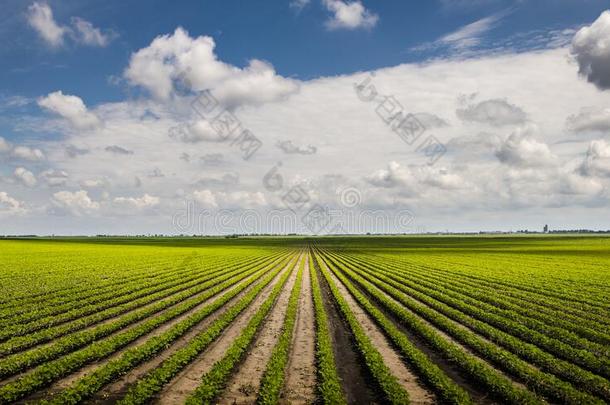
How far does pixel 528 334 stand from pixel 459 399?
8444 mm

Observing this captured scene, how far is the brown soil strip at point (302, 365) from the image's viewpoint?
38.4 feet

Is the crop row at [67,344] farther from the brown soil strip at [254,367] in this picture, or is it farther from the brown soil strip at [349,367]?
the brown soil strip at [349,367]

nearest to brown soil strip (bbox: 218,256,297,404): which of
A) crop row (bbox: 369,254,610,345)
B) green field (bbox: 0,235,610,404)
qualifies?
green field (bbox: 0,235,610,404)

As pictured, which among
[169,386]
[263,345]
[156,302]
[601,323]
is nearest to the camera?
[169,386]

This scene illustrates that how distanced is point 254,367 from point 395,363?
16.2ft

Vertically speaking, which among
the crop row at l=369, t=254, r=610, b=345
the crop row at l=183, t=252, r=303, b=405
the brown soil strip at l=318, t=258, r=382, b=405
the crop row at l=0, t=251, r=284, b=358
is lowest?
the brown soil strip at l=318, t=258, r=382, b=405

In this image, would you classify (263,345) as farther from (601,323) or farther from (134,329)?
(601,323)

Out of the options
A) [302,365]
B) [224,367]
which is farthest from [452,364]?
[224,367]

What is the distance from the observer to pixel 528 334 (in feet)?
58.3

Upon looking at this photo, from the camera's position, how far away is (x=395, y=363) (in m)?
A: 14.4

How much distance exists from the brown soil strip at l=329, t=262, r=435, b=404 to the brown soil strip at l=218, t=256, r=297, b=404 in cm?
417

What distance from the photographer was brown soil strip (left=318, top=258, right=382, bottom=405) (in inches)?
464

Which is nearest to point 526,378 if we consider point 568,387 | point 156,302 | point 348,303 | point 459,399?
point 568,387

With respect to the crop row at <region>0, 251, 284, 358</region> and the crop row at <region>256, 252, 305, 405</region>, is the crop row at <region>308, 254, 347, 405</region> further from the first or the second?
the crop row at <region>0, 251, 284, 358</region>
